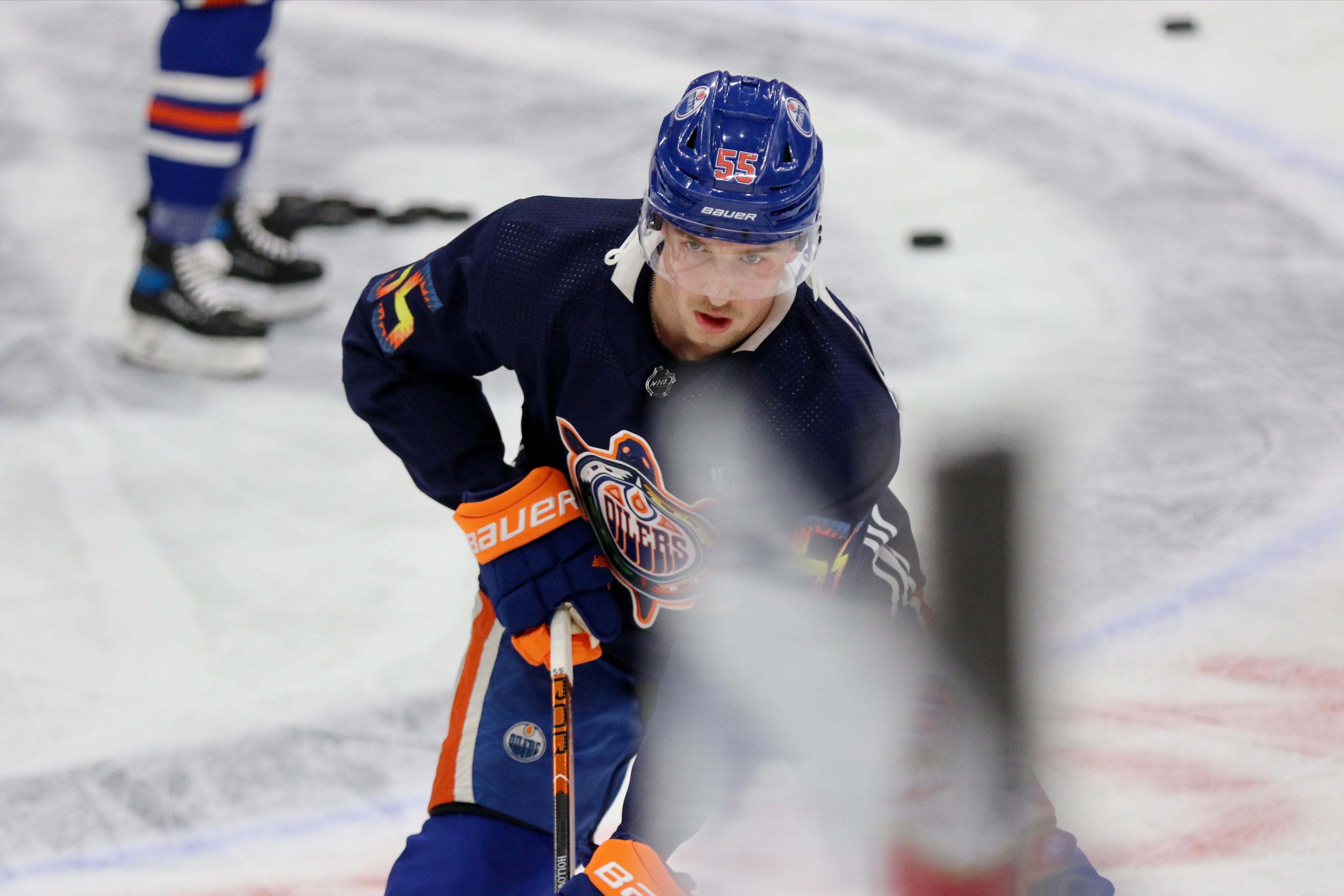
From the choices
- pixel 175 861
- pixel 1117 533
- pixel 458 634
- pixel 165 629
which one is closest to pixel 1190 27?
pixel 1117 533

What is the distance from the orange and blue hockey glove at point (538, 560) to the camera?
1907 mm

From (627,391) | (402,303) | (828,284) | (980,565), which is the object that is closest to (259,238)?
(828,284)

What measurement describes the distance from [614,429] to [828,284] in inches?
81.2

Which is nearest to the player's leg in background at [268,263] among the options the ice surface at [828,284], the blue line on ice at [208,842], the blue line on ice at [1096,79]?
the ice surface at [828,284]

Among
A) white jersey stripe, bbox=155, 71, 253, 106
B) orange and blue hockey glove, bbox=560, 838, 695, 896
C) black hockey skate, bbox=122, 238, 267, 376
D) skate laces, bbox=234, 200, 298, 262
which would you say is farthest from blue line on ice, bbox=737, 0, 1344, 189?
orange and blue hockey glove, bbox=560, 838, 695, 896

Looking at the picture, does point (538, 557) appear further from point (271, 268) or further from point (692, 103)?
point (271, 268)

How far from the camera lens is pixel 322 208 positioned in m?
4.03

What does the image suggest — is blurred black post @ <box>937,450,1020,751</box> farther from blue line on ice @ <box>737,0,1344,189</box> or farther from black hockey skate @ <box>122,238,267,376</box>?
blue line on ice @ <box>737,0,1344,189</box>

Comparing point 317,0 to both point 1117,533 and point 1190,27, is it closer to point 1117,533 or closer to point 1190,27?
point 1190,27

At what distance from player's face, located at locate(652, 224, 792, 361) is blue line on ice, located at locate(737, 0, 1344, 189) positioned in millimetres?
3133

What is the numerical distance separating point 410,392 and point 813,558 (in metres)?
0.58

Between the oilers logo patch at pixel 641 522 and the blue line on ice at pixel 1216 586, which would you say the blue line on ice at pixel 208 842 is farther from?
the blue line on ice at pixel 1216 586

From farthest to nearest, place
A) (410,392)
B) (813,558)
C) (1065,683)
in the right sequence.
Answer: (1065,683) < (410,392) < (813,558)

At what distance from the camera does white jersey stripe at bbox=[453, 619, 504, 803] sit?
6.19 feet
